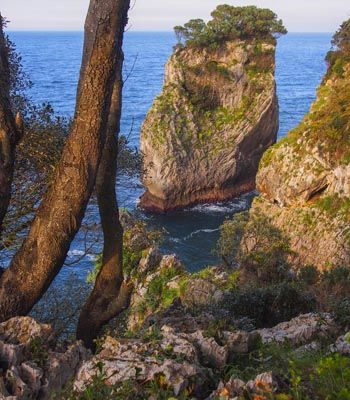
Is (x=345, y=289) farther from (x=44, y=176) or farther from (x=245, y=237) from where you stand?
(x=44, y=176)

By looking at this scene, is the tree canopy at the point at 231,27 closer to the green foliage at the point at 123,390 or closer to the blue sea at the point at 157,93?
the blue sea at the point at 157,93

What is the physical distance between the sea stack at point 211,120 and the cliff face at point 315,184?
19.7 metres

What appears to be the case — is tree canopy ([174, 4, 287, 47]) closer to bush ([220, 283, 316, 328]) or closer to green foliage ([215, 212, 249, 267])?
green foliage ([215, 212, 249, 267])

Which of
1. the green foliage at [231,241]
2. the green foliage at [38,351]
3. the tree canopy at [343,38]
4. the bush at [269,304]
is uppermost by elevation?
the tree canopy at [343,38]

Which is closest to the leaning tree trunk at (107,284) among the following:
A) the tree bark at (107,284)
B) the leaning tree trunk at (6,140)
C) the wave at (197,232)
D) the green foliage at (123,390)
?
the tree bark at (107,284)

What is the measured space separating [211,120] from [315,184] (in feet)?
91.3

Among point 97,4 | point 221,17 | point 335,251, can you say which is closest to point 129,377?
point 97,4

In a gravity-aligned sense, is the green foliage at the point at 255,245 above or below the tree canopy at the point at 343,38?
below

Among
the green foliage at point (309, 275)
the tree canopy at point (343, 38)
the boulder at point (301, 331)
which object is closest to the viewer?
the boulder at point (301, 331)

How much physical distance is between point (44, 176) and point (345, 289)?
50.5 ft

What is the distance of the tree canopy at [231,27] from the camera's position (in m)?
59.3

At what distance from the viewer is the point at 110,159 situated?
852 cm

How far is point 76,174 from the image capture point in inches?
293

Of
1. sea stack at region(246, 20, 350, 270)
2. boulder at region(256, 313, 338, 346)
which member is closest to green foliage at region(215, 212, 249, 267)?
sea stack at region(246, 20, 350, 270)
